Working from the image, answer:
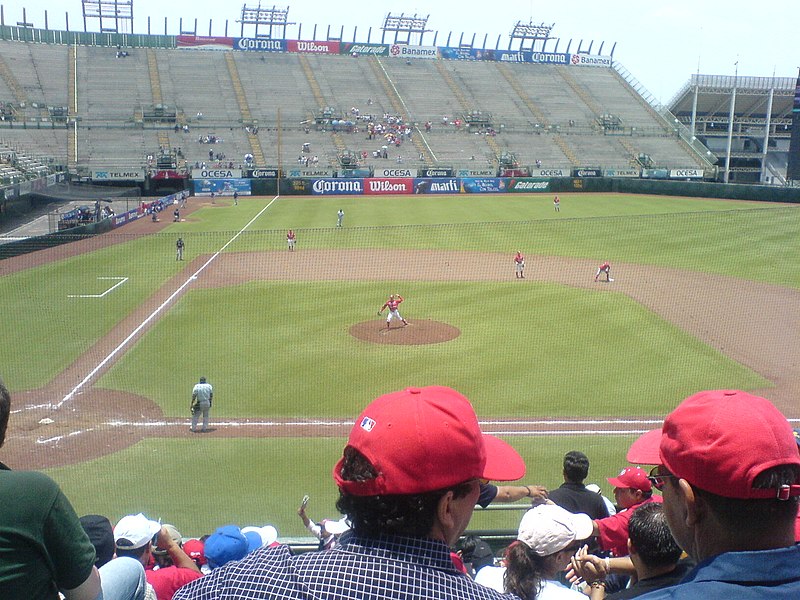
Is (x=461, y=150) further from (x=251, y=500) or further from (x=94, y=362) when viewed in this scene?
(x=251, y=500)

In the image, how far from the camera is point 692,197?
5434 centimetres

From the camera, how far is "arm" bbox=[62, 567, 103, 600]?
2.81m

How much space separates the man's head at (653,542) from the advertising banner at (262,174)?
193 ft

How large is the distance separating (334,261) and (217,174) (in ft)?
103

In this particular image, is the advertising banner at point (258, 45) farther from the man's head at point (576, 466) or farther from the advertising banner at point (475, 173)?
the man's head at point (576, 466)

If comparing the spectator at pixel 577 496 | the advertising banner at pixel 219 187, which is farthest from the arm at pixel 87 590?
the advertising banner at pixel 219 187

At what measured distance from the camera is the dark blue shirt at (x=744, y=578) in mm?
1862

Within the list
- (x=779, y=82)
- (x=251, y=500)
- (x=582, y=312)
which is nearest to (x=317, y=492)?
(x=251, y=500)

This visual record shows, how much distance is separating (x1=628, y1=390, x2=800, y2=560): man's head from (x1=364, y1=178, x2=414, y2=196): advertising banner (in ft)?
192

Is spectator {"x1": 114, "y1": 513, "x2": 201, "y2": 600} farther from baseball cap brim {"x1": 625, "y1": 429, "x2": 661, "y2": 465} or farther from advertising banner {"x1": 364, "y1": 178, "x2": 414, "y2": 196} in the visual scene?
advertising banner {"x1": 364, "y1": 178, "x2": 414, "y2": 196}

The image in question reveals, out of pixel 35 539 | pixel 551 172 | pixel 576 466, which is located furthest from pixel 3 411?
pixel 551 172

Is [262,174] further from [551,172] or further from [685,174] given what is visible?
[685,174]

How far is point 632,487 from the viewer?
5.48 m

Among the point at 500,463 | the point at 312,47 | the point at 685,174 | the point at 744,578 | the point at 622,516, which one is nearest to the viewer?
the point at 744,578
